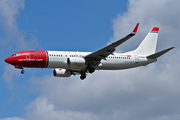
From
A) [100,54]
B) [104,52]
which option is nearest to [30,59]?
[100,54]

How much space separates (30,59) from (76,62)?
23.2ft

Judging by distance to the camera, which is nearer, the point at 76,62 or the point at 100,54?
the point at 76,62

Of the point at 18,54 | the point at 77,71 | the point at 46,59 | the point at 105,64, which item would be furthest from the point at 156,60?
the point at 18,54

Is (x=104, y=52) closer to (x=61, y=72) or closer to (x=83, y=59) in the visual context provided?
(x=83, y=59)

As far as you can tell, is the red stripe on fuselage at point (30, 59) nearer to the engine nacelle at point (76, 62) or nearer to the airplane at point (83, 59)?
the airplane at point (83, 59)

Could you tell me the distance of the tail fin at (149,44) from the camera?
61.8 metres

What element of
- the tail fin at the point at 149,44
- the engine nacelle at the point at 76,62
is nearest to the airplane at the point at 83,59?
the engine nacelle at the point at 76,62

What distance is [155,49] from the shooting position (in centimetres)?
6406

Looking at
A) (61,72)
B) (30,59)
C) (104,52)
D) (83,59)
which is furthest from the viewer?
(61,72)

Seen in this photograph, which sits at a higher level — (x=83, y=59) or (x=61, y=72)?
(x=83, y=59)

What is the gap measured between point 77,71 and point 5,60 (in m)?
12.8

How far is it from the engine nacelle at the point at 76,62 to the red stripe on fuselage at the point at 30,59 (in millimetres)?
3865

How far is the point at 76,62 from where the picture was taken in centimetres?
5453

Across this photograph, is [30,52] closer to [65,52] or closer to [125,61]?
[65,52]
